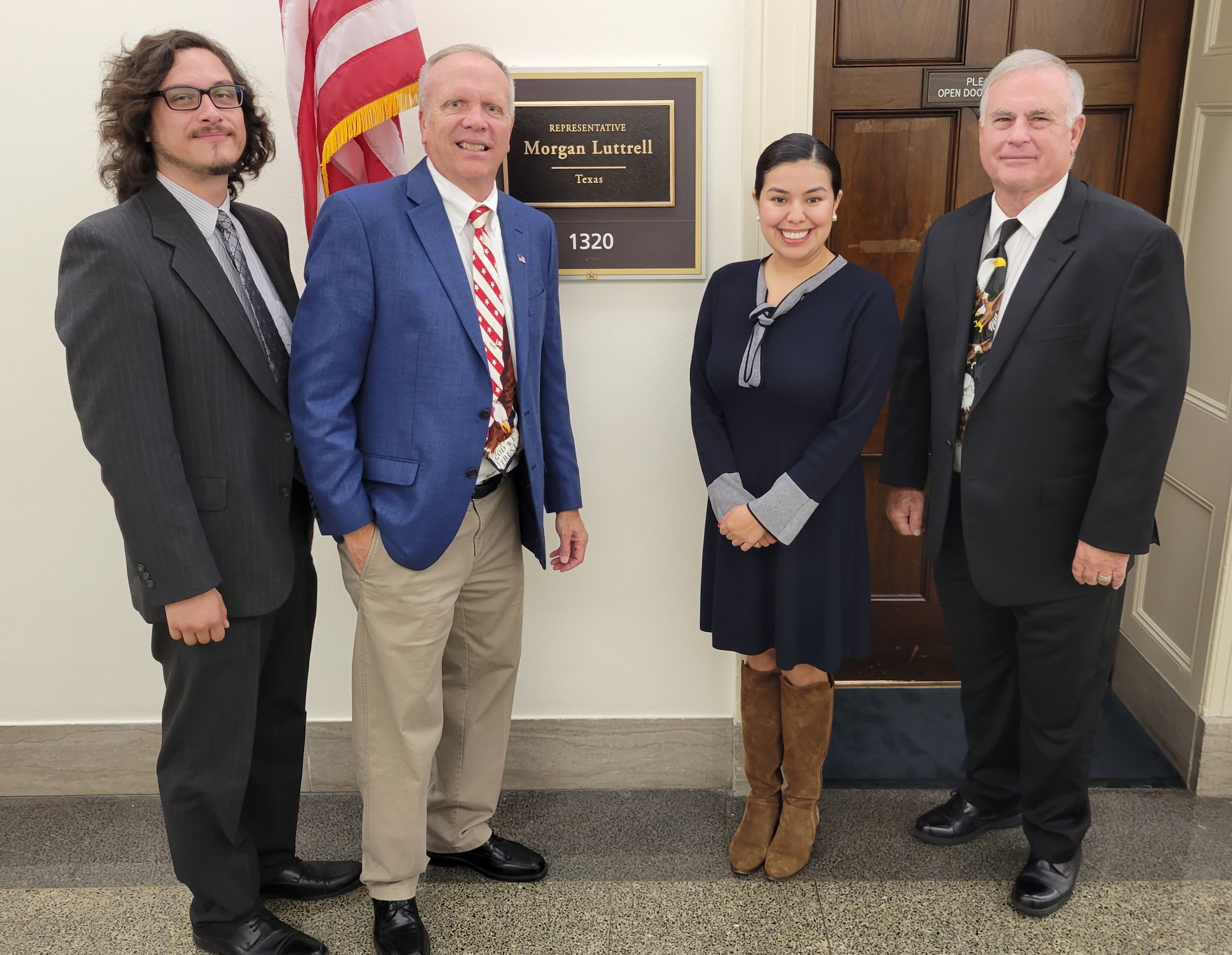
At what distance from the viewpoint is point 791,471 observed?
2123 mm

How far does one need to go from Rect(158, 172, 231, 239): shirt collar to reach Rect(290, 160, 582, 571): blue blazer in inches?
7.8

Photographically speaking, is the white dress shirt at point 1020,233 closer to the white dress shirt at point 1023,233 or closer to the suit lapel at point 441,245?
the white dress shirt at point 1023,233

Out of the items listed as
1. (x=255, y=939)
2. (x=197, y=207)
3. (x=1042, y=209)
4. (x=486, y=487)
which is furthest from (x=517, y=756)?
(x=1042, y=209)

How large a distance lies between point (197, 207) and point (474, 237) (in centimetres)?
52

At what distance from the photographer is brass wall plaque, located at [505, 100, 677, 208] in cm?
235

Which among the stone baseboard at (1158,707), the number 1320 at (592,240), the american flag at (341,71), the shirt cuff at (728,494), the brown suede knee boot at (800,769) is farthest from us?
the stone baseboard at (1158,707)

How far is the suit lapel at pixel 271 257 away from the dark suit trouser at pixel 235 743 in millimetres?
400

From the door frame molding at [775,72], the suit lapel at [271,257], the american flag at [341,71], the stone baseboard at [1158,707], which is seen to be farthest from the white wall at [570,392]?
the stone baseboard at [1158,707]

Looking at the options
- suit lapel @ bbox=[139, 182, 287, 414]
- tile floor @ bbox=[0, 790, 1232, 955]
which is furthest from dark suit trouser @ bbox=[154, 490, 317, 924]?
suit lapel @ bbox=[139, 182, 287, 414]

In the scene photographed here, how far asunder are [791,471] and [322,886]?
1436 millimetres

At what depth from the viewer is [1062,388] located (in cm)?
202

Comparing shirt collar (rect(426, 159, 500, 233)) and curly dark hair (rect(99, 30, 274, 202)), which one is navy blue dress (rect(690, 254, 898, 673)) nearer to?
shirt collar (rect(426, 159, 500, 233))

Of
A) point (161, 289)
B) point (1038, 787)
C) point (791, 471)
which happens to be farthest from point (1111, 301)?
point (161, 289)

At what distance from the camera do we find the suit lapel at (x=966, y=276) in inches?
84.6
